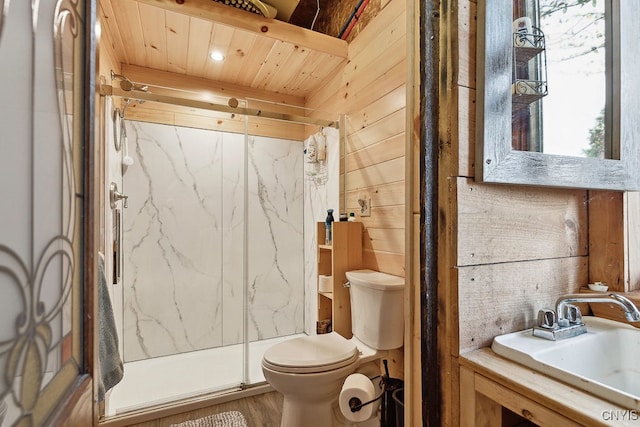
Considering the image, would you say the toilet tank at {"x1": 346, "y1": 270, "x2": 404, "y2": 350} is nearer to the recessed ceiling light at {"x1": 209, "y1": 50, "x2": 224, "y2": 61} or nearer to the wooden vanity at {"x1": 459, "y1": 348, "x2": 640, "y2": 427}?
the wooden vanity at {"x1": 459, "y1": 348, "x2": 640, "y2": 427}

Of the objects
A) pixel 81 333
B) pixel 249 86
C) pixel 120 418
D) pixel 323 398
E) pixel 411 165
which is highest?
pixel 249 86

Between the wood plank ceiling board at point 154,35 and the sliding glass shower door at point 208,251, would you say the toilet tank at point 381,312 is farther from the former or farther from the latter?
the wood plank ceiling board at point 154,35

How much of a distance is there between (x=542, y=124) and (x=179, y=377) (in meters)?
2.53

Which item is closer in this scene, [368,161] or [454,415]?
[454,415]

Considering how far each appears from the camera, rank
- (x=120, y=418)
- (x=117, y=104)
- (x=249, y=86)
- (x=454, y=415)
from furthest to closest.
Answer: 1. (x=249, y=86)
2. (x=117, y=104)
3. (x=120, y=418)
4. (x=454, y=415)

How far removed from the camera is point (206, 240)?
266 centimetres

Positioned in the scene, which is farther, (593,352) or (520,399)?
(593,352)

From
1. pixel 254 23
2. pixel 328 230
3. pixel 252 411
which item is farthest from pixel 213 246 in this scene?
pixel 254 23

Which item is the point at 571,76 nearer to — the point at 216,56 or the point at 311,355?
the point at 311,355

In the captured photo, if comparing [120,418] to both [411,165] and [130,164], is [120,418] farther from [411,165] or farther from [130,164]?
[411,165]

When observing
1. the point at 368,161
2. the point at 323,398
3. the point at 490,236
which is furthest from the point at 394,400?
the point at 368,161

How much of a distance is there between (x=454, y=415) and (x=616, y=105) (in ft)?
3.78

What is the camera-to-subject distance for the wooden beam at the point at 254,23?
170cm

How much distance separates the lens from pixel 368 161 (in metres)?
1.91
